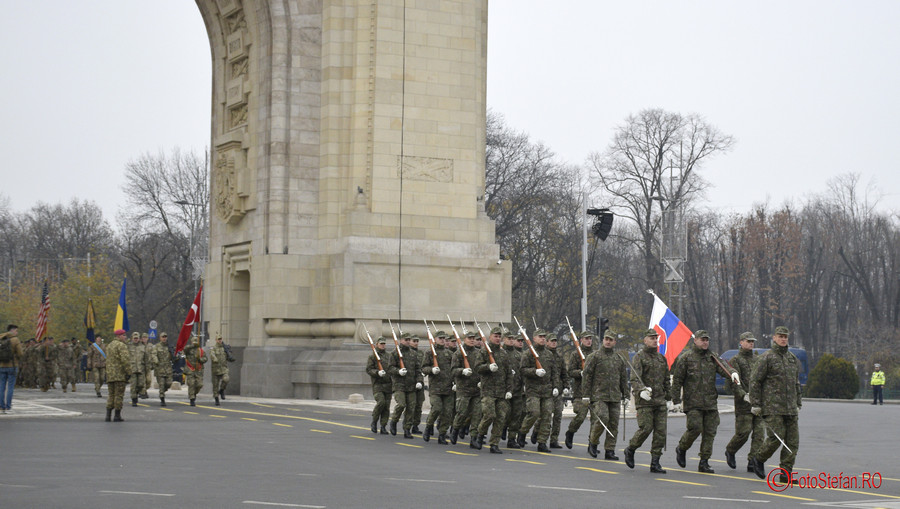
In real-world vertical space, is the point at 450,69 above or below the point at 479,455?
above

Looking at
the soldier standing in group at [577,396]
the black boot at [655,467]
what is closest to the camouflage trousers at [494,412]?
the soldier standing in group at [577,396]

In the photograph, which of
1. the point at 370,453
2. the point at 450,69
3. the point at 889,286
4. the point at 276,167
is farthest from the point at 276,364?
the point at 889,286

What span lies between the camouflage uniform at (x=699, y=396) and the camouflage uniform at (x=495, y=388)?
3493 millimetres

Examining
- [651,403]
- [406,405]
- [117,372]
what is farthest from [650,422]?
A: [117,372]

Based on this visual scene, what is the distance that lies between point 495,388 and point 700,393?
3.95 meters

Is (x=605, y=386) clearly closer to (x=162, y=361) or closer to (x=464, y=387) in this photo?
(x=464, y=387)

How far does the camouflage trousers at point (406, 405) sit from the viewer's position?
72.1 ft

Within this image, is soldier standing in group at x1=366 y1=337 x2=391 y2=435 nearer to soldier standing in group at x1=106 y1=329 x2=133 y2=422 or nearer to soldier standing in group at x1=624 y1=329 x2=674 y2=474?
soldier standing in group at x1=106 y1=329 x2=133 y2=422

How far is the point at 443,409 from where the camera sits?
21.2 meters

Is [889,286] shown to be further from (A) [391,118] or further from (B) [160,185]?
(A) [391,118]

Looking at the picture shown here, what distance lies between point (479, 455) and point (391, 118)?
16509 millimetres

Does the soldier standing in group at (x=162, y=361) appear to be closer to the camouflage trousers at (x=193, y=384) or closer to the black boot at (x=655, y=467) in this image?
the camouflage trousers at (x=193, y=384)

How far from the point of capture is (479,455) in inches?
738

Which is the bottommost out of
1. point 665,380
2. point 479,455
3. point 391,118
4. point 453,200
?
point 479,455
